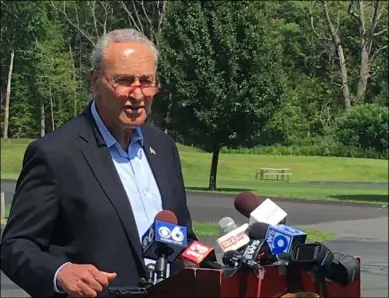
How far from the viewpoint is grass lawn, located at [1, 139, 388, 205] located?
6363mm

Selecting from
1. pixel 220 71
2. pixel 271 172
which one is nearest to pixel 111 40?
pixel 220 71

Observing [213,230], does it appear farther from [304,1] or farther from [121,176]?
[121,176]

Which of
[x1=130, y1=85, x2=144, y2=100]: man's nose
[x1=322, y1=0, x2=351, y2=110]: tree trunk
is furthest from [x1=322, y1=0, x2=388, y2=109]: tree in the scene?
[x1=130, y1=85, x2=144, y2=100]: man's nose

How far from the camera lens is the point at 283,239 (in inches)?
87.4

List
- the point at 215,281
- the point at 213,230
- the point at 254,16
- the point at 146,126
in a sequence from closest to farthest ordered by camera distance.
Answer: the point at 215,281
the point at 146,126
the point at 254,16
the point at 213,230

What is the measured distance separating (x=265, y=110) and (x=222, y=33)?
96 centimetres

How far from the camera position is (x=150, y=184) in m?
2.77

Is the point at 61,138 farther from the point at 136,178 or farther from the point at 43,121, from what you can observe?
the point at 43,121

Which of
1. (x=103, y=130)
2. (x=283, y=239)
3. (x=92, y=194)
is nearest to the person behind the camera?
(x=283, y=239)

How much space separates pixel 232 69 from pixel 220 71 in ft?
0.31

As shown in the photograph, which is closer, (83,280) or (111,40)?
(83,280)

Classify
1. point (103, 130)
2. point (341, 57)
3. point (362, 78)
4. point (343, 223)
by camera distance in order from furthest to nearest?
1. point (343, 223)
2. point (341, 57)
3. point (362, 78)
4. point (103, 130)

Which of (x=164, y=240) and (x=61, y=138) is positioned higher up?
(x=61, y=138)

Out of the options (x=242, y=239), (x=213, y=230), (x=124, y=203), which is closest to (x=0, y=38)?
(x=124, y=203)
